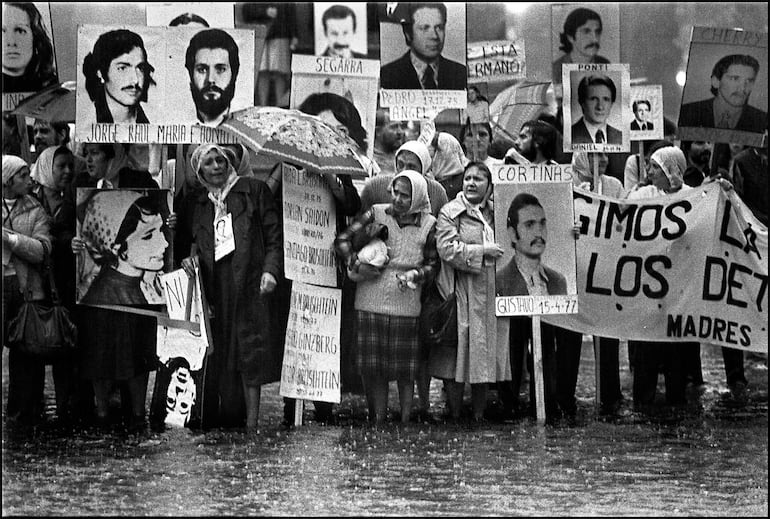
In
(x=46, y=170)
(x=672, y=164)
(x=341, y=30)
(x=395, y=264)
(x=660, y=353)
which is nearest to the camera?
(x=395, y=264)

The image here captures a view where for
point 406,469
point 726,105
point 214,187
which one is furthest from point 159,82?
point 726,105

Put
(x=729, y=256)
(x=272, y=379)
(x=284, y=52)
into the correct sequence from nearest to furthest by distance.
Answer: (x=272, y=379) → (x=729, y=256) → (x=284, y=52)

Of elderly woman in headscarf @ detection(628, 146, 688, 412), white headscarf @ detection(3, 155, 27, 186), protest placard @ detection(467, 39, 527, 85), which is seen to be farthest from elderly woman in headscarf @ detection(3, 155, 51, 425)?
protest placard @ detection(467, 39, 527, 85)

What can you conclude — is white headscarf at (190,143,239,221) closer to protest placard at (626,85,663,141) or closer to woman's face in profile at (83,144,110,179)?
woman's face in profile at (83,144,110,179)

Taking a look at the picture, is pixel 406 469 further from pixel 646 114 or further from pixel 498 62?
pixel 646 114

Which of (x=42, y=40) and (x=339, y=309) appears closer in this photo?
(x=339, y=309)

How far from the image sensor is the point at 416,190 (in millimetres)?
12180

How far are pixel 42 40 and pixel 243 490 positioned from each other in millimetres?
5287

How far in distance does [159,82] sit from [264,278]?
5.40ft

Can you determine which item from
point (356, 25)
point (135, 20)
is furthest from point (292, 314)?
point (356, 25)

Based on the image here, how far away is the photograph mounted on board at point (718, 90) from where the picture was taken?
46.8 ft

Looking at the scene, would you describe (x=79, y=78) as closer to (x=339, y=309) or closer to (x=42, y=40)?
(x=42, y=40)

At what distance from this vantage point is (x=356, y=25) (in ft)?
74.2

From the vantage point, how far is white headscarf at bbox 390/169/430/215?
40.0 feet
